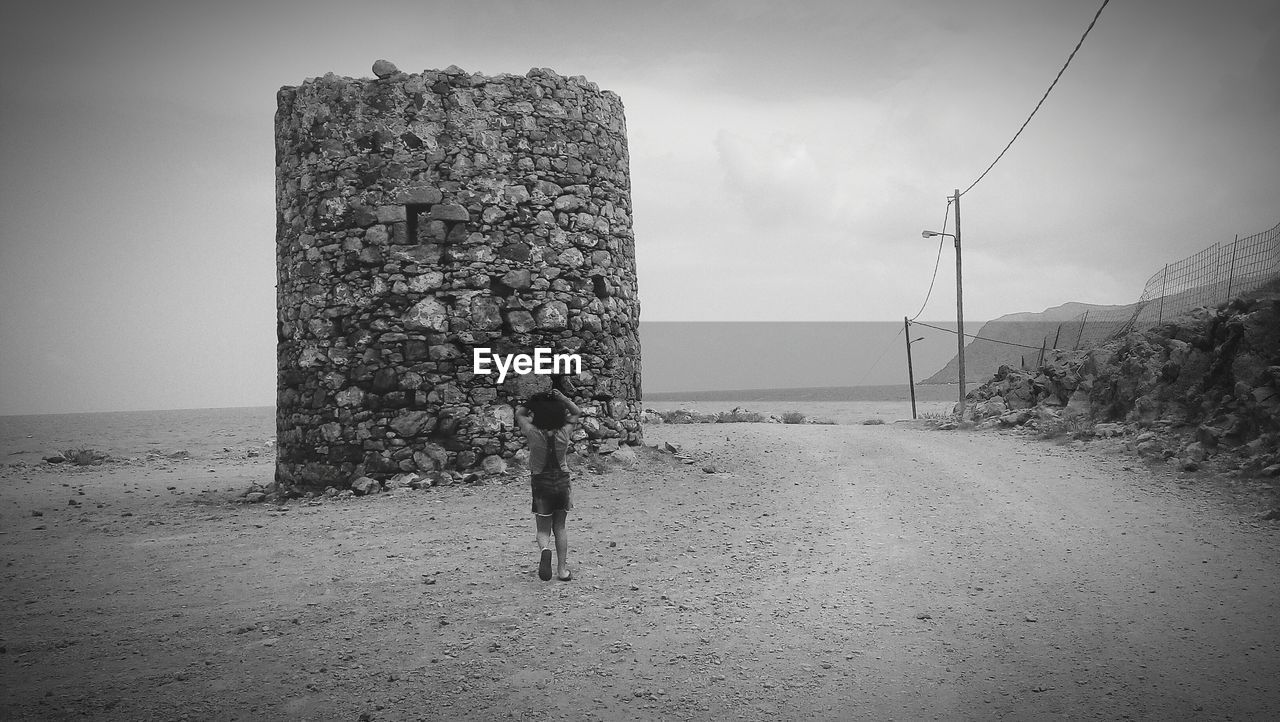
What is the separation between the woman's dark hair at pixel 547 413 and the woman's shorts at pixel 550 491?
38 cm

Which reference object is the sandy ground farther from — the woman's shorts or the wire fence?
the wire fence

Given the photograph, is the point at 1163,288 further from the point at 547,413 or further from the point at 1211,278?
the point at 547,413

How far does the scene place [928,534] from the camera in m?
7.63

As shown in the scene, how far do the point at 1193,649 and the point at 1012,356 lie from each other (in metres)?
79.3

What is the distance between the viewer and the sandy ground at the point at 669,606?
4.17m

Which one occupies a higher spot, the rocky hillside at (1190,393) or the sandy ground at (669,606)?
the rocky hillside at (1190,393)

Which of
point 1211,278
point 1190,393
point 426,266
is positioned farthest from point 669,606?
point 1211,278

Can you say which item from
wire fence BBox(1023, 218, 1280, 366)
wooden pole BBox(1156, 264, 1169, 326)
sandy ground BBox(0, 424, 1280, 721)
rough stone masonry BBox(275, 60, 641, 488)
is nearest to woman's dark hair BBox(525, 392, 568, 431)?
sandy ground BBox(0, 424, 1280, 721)

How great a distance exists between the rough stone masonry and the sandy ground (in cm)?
114

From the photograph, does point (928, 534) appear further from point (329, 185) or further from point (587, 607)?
point (329, 185)

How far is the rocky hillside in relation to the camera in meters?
9.80

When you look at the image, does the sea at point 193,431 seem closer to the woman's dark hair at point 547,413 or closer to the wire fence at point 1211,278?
the wire fence at point 1211,278

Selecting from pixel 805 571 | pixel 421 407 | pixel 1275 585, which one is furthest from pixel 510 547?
pixel 1275 585

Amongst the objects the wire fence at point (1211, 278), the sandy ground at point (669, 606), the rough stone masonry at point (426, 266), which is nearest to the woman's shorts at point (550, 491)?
the sandy ground at point (669, 606)
